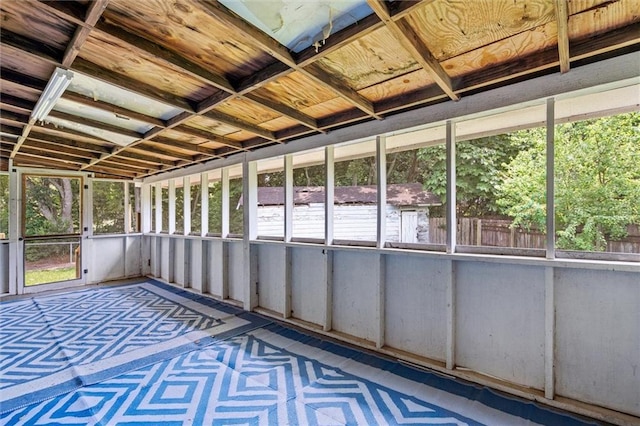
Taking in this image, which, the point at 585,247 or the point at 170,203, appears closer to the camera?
the point at 585,247

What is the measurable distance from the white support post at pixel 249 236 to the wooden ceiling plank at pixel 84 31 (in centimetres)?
254

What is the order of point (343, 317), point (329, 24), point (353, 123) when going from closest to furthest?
point (329, 24) < point (353, 123) < point (343, 317)

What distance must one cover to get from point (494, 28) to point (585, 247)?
359cm

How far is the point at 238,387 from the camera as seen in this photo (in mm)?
2361

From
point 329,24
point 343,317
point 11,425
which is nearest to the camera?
point 329,24

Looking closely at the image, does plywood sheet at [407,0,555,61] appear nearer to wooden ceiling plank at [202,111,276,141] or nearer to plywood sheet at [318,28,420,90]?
plywood sheet at [318,28,420,90]

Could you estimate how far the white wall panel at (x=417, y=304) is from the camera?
2680mm

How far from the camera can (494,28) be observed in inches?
64.1

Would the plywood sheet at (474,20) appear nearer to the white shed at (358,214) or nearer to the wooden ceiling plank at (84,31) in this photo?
the wooden ceiling plank at (84,31)

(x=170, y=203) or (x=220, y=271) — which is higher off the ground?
(x=170, y=203)

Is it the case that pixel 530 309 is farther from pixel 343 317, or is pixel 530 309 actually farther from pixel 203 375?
pixel 203 375

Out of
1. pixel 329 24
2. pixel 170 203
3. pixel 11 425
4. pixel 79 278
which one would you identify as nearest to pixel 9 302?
pixel 79 278

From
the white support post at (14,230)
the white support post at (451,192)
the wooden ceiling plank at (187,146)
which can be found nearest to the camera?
the white support post at (451,192)

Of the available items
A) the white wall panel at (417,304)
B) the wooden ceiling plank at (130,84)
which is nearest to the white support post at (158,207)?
the wooden ceiling plank at (130,84)
